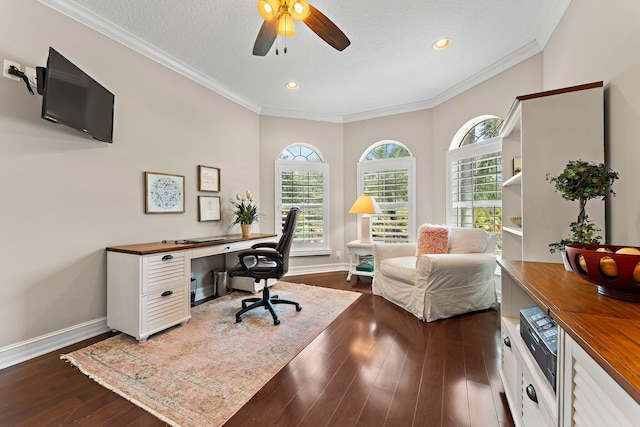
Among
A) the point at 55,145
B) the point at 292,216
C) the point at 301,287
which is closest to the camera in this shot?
the point at 55,145

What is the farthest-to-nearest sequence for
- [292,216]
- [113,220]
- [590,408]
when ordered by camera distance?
[292,216] < [113,220] < [590,408]

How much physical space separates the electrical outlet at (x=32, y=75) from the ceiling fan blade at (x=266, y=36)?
1.62 m

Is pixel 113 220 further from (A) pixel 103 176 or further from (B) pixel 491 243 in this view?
(B) pixel 491 243

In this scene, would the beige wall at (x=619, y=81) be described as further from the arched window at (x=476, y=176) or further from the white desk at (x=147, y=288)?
the white desk at (x=147, y=288)

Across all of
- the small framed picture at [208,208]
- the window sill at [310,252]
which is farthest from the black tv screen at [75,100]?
the window sill at [310,252]

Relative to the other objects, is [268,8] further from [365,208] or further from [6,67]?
[365,208]

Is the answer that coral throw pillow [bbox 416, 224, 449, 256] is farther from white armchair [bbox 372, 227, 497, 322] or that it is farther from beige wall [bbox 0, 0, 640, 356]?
beige wall [bbox 0, 0, 640, 356]

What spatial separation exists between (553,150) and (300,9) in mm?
1790

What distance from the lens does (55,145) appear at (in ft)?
6.70

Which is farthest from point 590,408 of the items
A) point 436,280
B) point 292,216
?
point 292,216

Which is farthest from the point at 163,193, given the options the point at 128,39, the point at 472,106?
the point at 472,106

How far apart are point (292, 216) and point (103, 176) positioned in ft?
5.65

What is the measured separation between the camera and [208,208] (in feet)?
11.0

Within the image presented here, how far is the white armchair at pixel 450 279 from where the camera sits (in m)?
2.53
